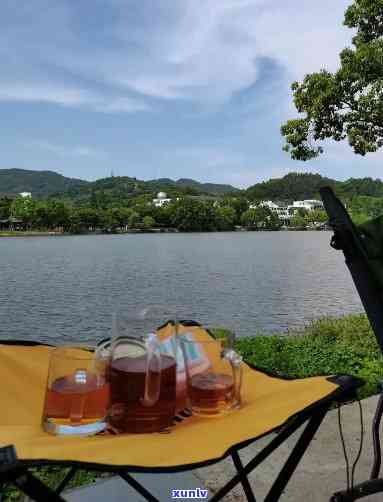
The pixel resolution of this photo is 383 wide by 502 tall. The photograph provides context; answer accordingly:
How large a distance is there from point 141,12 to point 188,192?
139526mm

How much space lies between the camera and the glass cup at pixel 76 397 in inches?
39.5

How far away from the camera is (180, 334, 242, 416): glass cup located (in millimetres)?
1133

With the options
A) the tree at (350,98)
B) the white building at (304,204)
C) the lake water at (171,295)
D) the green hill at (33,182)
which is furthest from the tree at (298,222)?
the tree at (350,98)

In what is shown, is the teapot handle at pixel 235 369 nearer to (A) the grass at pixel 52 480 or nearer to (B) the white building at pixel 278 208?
(A) the grass at pixel 52 480

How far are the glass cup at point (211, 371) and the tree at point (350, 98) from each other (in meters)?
7.85

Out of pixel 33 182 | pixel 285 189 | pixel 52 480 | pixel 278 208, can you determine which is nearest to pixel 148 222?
pixel 278 208

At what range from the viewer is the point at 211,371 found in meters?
1.17

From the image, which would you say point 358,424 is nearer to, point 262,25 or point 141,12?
point 262,25

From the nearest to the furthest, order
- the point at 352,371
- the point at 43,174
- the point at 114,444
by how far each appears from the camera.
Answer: the point at 114,444, the point at 352,371, the point at 43,174

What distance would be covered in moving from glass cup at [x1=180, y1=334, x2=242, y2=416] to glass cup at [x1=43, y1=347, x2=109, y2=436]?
229 mm

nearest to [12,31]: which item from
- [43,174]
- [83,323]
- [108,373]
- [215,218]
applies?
[83,323]

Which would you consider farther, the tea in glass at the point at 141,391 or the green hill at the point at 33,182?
the green hill at the point at 33,182

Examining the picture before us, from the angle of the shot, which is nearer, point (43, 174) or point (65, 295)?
point (65, 295)

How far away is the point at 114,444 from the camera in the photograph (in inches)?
35.6
